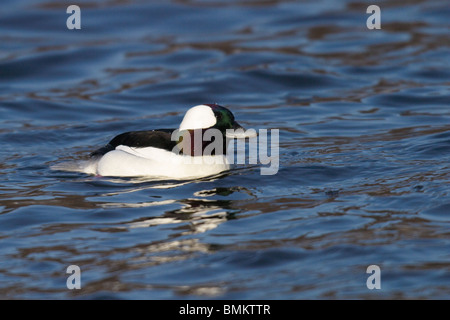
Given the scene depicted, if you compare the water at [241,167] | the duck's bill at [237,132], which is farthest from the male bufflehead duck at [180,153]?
the water at [241,167]

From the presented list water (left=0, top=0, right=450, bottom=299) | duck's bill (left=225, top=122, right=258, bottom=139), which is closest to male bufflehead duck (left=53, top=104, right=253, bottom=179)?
duck's bill (left=225, top=122, right=258, bottom=139)

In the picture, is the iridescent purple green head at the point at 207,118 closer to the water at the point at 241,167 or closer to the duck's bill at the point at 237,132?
the duck's bill at the point at 237,132

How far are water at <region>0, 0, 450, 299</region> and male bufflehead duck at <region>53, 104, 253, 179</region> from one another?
0.18 metres

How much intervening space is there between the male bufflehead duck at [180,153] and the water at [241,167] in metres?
0.18

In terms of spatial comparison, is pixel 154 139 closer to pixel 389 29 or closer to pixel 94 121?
pixel 94 121

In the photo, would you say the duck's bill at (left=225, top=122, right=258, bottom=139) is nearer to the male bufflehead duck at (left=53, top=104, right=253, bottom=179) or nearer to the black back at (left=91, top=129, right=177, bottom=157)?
the male bufflehead duck at (left=53, top=104, right=253, bottom=179)

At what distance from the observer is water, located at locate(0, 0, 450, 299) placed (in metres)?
6.42

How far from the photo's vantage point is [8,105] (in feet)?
41.6

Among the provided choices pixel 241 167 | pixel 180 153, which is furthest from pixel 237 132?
pixel 180 153

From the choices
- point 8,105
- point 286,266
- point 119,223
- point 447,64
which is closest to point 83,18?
point 8,105

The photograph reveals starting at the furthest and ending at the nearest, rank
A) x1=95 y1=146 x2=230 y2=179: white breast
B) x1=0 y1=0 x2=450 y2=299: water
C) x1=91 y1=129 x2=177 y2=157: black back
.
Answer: x1=91 y1=129 x2=177 y2=157: black back, x1=95 y1=146 x2=230 y2=179: white breast, x1=0 y1=0 x2=450 y2=299: water

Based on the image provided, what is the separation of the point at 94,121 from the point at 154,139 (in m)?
3.11

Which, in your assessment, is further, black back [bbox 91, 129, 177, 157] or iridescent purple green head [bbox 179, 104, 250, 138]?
black back [bbox 91, 129, 177, 157]

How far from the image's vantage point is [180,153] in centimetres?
894
